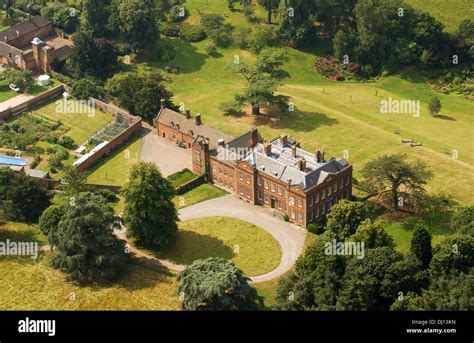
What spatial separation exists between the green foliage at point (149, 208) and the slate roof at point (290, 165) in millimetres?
16496

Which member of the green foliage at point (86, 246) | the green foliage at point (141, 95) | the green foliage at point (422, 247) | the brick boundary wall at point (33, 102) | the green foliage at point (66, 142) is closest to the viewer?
the green foliage at point (422, 247)

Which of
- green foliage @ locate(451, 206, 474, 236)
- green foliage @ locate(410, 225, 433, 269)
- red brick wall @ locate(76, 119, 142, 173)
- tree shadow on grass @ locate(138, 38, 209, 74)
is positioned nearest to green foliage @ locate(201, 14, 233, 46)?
tree shadow on grass @ locate(138, 38, 209, 74)

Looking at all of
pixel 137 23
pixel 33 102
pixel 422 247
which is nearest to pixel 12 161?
pixel 33 102

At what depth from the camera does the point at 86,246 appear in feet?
334

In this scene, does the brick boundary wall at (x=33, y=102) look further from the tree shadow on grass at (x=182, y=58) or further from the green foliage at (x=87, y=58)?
the tree shadow on grass at (x=182, y=58)

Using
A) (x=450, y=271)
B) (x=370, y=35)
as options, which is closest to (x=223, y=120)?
(x=370, y=35)

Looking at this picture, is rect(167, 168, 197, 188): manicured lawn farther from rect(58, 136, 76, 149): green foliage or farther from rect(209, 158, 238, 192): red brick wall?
rect(58, 136, 76, 149): green foliage

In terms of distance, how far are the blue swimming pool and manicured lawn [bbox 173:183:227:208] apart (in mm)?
28048

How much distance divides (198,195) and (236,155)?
9.24 metres

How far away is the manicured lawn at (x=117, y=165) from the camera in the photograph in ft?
432

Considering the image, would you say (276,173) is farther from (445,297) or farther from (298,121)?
(445,297)

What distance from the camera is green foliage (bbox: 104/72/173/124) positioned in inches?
5871

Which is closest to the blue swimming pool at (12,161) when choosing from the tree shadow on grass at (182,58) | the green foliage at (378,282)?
the tree shadow on grass at (182,58)

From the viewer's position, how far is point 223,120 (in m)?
151
